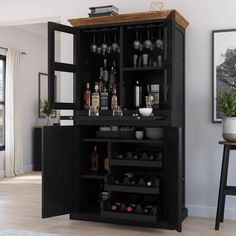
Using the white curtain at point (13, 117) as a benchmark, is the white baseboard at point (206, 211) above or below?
below

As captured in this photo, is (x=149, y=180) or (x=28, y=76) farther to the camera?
(x=28, y=76)

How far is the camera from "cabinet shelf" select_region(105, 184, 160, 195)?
11.5ft

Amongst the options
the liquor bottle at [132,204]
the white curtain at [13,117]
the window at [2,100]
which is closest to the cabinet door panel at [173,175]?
the liquor bottle at [132,204]

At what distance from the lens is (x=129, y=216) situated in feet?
11.6

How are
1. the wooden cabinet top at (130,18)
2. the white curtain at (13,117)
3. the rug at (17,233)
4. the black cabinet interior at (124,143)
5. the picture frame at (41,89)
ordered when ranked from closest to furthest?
1. the rug at (17,233)
2. the black cabinet interior at (124,143)
3. the wooden cabinet top at (130,18)
4. the white curtain at (13,117)
5. the picture frame at (41,89)

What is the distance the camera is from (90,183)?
158 inches

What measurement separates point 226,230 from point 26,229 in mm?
1822

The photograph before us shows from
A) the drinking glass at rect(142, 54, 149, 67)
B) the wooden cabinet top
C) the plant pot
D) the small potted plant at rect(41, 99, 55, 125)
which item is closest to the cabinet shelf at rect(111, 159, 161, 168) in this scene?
the plant pot

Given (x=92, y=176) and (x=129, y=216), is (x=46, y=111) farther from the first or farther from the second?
(x=129, y=216)

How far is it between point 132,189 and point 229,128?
1035 millimetres

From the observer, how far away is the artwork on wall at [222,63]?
3.93m

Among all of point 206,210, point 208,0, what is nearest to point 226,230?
point 206,210

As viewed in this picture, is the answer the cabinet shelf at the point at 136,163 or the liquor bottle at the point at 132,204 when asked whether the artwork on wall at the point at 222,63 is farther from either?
the liquor bottle at the point at 132,204

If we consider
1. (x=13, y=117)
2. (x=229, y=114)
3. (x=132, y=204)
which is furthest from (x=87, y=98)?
(x=13, y=117)
